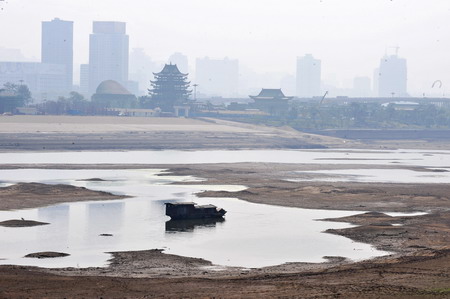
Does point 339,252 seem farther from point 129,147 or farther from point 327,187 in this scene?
point 129,147

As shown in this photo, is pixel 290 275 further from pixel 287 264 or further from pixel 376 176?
pixel 376 176

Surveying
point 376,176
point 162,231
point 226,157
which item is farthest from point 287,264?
point 226,157

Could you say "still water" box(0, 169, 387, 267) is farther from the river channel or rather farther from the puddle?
the puddle

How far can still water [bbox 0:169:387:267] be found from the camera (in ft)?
144

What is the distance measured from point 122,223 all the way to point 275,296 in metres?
24.9

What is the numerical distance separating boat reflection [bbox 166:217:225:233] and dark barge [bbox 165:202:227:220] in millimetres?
275

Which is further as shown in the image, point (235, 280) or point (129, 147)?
point (129, 147)

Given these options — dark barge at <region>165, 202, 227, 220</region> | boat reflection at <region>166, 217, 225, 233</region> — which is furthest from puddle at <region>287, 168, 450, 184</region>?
boat reflection at <region>166, 217, 225, 233</region>

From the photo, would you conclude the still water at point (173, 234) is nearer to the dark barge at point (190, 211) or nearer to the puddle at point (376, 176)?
the dark barge at point (190, 211)

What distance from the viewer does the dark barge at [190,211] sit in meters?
57.0

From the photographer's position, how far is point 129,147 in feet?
458

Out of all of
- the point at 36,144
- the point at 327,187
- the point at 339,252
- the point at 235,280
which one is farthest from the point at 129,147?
the point at 235,280

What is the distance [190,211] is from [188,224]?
67.0 inches

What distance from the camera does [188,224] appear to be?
55938 millimetres
